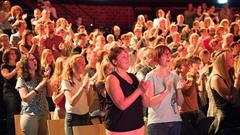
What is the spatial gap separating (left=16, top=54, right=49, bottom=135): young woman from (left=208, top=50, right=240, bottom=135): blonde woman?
2104 millimetres

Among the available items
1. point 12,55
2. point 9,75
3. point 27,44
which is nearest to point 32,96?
point 9,75

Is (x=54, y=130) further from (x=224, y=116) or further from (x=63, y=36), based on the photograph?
(x=63, y=36)

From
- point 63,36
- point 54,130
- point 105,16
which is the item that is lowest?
point 54,130

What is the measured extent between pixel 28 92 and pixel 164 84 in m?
1.76

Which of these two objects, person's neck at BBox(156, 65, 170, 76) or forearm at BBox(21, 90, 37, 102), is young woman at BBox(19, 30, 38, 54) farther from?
person's neck at BBox(156, 65, 170, 76)

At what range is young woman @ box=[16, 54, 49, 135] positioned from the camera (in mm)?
6234

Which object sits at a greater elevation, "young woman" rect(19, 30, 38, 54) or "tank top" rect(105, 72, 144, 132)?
"young woman" rect(19, 30, 38, 54)

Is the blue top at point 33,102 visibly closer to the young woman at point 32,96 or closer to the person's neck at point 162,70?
the young woman at point 32,96

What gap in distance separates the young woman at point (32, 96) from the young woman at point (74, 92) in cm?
43

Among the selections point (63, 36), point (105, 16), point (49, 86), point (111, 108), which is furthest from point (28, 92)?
point (105, 16)

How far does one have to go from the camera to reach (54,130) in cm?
632

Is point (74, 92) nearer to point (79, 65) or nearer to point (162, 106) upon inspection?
point (79, 65)

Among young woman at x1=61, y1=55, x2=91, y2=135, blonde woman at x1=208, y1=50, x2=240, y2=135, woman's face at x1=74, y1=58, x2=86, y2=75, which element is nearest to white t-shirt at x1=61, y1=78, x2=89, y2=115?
young woman at x1=61, y1=55, x2=91, y2=135

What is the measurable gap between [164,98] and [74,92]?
3.63 ft
